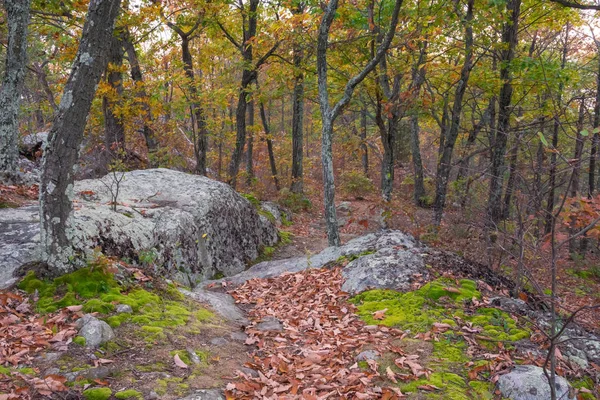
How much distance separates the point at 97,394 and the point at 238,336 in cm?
193

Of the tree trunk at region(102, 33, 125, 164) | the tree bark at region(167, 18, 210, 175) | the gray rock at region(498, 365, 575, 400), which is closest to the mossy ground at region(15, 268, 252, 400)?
the gray rock at region(498, 365, 575, 400)

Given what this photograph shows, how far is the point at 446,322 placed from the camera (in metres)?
4.61

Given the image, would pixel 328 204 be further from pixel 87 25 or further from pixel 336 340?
pixel 87 25

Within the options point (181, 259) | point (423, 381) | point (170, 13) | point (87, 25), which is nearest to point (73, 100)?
point (87, 25)

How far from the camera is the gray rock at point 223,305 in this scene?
5.31m

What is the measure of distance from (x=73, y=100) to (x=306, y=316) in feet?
12.5

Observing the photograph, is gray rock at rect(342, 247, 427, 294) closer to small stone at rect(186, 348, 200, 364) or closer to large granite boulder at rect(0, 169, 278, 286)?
small stone at rect(186, 348, 200, 364)

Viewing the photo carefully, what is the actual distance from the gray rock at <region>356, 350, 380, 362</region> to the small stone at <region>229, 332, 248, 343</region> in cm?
138

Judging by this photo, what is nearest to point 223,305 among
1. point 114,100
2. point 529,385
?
point 529,385

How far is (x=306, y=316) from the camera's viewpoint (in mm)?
5359

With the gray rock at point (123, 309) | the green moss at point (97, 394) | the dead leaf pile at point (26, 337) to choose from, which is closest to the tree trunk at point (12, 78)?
the dead leaf pile at point (26, 337)

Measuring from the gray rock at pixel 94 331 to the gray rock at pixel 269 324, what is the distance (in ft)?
6.03

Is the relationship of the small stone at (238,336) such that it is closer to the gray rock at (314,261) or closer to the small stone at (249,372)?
the small stone at (249,372)

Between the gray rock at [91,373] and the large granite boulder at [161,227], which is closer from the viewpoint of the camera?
the gray rock at [91,373]
